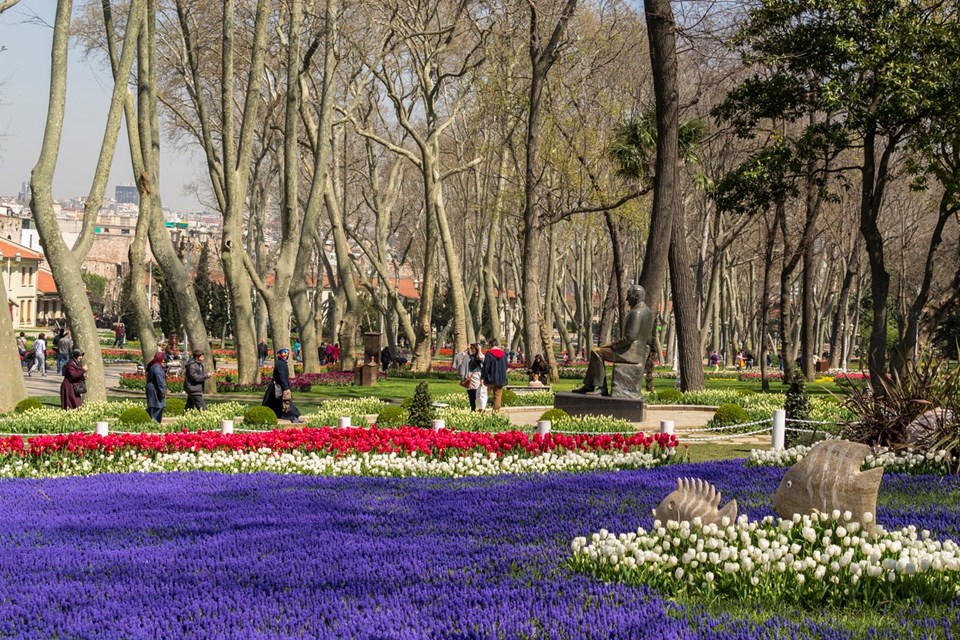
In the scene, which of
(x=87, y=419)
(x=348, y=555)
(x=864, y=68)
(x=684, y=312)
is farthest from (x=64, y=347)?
(x=348, y=555)

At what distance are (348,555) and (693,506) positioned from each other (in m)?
2.25

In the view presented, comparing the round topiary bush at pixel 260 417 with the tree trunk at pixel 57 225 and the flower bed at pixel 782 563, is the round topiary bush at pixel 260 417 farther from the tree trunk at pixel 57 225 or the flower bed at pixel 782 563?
the flower bed at pixel 782 563

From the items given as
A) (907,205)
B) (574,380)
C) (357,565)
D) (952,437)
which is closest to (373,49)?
(574,380)

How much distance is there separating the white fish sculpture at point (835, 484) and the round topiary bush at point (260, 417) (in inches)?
413

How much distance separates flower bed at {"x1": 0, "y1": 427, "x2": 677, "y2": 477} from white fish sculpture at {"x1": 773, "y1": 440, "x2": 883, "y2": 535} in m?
4.51

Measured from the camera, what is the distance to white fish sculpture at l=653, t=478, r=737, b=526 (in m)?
7.45

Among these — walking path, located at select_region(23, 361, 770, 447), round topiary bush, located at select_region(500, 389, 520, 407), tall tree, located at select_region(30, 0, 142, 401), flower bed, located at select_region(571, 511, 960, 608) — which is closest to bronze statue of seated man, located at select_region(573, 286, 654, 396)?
walking path, located at select_region(23, 361, 770, 447)

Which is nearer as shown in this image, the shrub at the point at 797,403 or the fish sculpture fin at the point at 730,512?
the fish sculpture fin at the point at 730,512

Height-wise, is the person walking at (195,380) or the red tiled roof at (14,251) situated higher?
the red tiled roof at (14,251)

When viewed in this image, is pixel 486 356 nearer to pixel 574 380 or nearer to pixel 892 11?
pixel 892 11

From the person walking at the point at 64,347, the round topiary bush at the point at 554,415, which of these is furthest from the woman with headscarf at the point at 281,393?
the person walking at the point at 64,347

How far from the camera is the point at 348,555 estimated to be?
7.29 meters

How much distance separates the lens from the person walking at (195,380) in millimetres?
19125

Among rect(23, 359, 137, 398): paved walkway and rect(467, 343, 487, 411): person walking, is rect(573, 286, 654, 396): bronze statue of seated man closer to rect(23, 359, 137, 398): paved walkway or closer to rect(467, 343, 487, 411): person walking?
rect(467, 343, 487, 411): person walking
